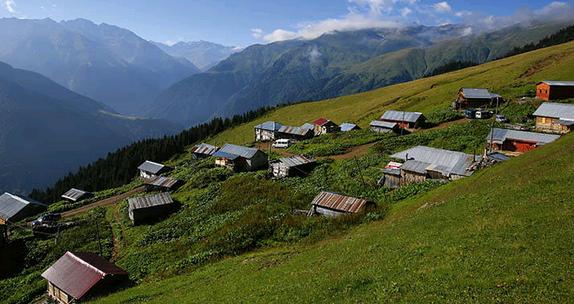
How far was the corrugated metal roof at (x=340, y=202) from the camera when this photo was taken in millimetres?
47312

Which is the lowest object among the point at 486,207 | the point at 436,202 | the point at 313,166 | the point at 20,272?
the point at 20,272

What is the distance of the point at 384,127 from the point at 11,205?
9113cm

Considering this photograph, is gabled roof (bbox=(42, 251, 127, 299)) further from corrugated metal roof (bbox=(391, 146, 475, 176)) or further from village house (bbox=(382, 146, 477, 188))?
corrugated metal roof (bbox=(391, 146, 475, 176))

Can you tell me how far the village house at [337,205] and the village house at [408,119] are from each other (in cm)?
6172

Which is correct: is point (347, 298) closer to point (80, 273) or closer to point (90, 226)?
point (80, 273)

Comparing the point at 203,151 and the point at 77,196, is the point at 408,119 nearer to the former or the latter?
the point at 203,151

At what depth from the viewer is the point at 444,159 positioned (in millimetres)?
61188

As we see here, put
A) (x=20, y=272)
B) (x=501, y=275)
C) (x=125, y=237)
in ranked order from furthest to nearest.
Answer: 1. (x=125, y=237)
2. (x=20, y=272)
3. (x=501, y=275)

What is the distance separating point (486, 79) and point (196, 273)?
13716 cm

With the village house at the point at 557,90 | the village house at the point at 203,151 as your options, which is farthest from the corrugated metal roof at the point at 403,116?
the village house at the point at 203,151

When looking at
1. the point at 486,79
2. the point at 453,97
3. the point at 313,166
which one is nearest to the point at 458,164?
the point at 313,166

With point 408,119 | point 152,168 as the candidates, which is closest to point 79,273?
point 152,168

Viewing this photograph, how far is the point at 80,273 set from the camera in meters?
42.2

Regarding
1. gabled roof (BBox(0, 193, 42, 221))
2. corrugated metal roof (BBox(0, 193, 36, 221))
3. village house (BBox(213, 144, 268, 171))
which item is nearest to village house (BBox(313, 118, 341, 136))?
village house (BBox(213, 144, 268, 171))
